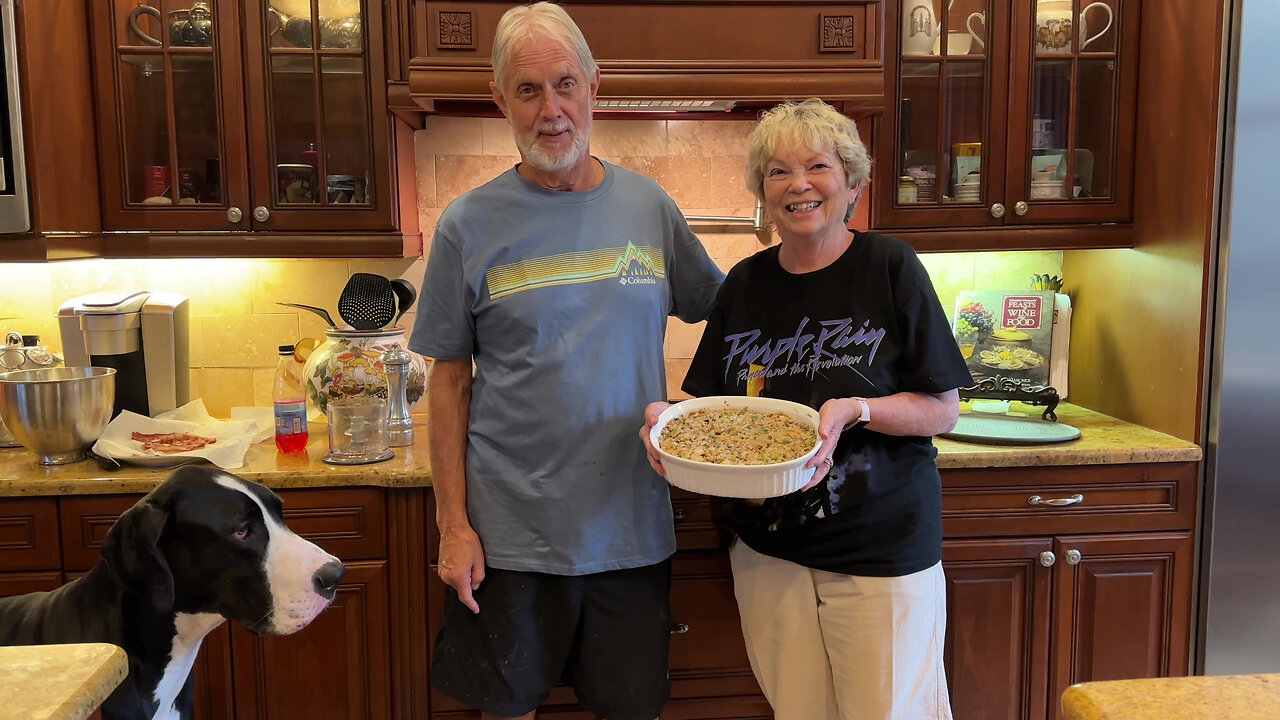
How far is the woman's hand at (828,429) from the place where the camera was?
4.55 feet

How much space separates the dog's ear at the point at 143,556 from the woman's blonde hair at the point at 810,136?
3.68 feet

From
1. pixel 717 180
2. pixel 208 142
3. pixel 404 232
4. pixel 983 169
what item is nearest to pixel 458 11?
pixel 404 232

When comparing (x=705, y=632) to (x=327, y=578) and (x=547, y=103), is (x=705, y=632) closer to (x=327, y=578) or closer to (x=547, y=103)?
(x=327, y=578)

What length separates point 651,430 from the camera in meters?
1.49

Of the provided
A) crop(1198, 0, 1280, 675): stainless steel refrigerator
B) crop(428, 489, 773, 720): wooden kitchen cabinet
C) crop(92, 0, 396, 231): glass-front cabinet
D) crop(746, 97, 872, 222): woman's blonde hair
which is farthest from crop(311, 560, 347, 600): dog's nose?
crop(1198, 0, 1280, 675): stainless steel refrigerator

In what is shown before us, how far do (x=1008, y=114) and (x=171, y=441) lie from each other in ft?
7.27

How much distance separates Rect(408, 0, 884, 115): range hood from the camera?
2.08 meters

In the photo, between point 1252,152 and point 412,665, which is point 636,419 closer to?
point 412,665

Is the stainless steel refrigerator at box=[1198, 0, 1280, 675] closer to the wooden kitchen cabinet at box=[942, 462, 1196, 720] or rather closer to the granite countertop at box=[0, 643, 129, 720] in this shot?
the wooden kitchen cabinet at box=[942, 462, 1196, 720]

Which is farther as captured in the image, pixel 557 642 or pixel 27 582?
pixel 27 582

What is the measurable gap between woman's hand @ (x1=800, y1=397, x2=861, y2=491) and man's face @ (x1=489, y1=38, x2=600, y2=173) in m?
0.60

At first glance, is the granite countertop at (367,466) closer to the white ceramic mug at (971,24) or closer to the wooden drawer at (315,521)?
the wooden drawer at (315,521)

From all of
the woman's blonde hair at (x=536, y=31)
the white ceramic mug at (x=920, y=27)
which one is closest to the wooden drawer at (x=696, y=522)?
the woman's blonde hair at (x=536, y=31)

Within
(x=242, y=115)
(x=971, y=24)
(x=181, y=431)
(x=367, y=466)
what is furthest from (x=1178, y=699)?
(x=242, y=115)
